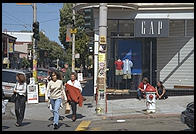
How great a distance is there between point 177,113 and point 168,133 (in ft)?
11.8

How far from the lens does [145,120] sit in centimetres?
1052

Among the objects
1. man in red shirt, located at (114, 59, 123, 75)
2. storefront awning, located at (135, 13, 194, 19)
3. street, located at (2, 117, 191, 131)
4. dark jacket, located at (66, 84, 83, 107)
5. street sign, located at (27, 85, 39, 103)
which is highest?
storefront awning, located at (135, 13, 194, 19)

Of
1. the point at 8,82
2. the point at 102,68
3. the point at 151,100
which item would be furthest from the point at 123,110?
the point at 8,82

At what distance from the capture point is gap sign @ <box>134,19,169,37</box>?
15445mm

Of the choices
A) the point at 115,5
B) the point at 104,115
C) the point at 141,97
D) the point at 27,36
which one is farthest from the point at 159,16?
the point at 27,36

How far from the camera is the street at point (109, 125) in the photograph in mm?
8945

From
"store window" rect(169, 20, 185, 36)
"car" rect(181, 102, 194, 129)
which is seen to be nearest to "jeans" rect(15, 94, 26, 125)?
"car" rect(181, 102, 194, 129)

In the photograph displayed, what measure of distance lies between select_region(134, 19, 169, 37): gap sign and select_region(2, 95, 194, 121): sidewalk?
306cm

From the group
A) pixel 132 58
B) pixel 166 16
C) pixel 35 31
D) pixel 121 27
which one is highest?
pixel 166 16

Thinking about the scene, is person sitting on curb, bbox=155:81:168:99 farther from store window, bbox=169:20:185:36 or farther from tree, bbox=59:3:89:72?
tree, bbox=59:3:89:72

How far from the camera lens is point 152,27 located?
50.7 feet

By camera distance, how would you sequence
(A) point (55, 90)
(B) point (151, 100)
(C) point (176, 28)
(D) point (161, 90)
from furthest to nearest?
(C) point (176, 28) < (D) point (161, 90) < (B) point (151, 100) < (A) point (55, 90)

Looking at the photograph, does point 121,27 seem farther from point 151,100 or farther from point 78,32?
point 78,32

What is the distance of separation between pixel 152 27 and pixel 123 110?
4.83m
